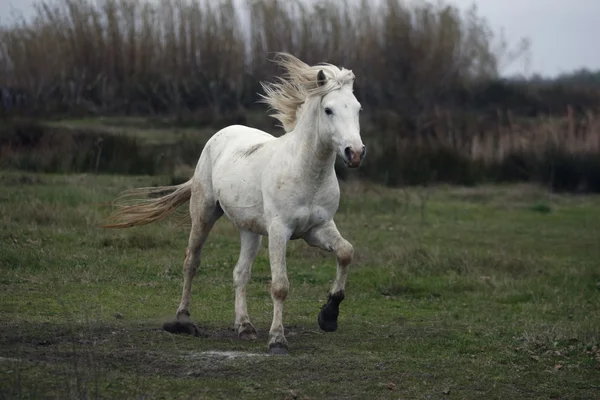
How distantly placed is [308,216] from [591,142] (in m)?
17.2

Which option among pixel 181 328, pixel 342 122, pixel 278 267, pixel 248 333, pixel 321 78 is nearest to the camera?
pixel 342 122

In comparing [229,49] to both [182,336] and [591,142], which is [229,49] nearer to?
[591,142]

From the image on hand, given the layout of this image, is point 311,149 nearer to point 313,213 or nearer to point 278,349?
point 313,213

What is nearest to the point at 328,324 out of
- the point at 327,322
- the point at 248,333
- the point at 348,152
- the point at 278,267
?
the point at 327,322

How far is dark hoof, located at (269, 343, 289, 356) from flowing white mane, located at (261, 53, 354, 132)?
1799 mm

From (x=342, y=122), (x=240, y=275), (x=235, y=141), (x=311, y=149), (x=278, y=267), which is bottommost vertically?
(x=240, y=275)

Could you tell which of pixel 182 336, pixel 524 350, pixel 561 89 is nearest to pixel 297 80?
pixel 182 336

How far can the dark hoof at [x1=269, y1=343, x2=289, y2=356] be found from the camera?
707cm

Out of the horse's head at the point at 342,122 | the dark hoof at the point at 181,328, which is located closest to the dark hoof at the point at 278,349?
the dark hoof at the point at 181,328

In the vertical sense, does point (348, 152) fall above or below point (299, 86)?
below

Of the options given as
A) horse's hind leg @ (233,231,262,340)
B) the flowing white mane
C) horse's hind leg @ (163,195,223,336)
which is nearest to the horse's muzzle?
the flowing white mane

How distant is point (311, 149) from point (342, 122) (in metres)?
0.45

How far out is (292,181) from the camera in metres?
7.33

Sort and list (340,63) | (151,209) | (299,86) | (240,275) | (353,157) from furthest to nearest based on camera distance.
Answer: (340,63) → (151,209) → (240,275) → (299,86) → (353,157)
